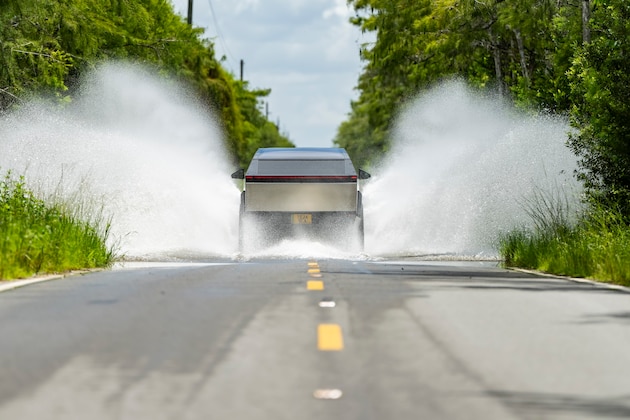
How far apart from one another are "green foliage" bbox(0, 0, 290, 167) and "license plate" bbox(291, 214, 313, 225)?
6573 mm

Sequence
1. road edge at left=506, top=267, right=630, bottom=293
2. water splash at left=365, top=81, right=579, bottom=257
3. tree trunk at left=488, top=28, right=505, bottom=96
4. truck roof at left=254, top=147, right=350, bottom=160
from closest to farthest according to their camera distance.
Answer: road edge at left=506, top=267, right=630, bottom=293 < truck roof at left=254, top=147, right=350, bottom=160 < water splash at left=365, top=81, right=579, bottom=257 < tree trunk at left=488, top=28, right=505, bottom=96

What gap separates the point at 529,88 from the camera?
41594mm

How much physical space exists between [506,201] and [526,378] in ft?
73.9

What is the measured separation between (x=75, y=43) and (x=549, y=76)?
62.4 ft

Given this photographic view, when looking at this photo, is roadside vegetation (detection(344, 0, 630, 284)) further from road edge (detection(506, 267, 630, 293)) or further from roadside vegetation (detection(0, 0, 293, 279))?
roadside vegetation (detection(0, 0, 293, 279))

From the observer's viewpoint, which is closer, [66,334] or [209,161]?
[66,334]

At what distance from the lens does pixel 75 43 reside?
104 feet

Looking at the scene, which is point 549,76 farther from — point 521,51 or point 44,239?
point 44,239

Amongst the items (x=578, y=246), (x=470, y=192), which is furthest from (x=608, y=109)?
(x=470, y=192)

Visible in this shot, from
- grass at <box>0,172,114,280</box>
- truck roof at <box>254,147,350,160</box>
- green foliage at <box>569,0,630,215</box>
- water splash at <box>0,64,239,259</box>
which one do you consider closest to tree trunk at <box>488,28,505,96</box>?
water splash at <box>0,64,239,259</box>

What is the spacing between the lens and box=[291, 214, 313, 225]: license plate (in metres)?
26.0

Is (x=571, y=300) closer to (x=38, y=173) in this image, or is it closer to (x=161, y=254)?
(x=161, y=254)

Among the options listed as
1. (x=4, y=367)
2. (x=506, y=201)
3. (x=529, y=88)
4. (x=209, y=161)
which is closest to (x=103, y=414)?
(x=4, y=367)

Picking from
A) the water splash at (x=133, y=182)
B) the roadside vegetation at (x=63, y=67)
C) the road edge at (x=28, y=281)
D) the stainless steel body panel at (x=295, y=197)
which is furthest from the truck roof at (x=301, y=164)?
the road edge at (x=28, y=281)
